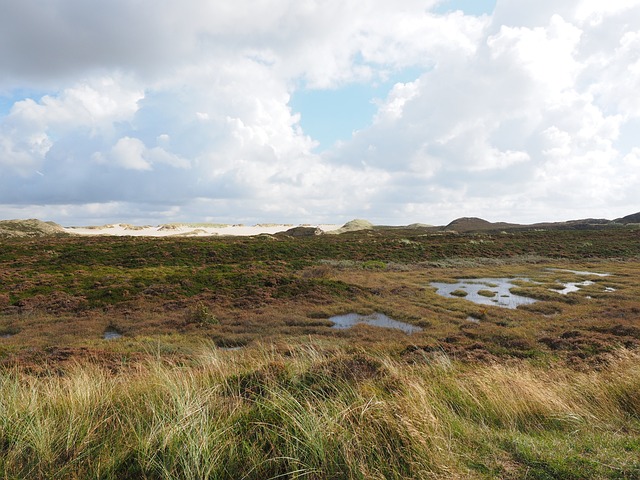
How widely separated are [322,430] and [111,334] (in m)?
16.6

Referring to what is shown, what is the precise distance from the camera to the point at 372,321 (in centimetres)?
1892

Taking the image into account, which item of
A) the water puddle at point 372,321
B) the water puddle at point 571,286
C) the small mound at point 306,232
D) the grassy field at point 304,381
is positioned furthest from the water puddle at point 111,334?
the small mound at point 306,232

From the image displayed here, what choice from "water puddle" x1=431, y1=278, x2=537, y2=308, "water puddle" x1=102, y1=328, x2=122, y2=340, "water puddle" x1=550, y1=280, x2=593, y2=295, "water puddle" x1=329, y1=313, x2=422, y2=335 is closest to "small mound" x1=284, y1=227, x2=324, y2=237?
"water puddle" x1=431, y1=278, x2=537, y2=308

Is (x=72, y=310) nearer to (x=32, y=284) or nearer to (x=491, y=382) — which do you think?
(x=32, y=284)

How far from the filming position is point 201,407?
499 centimetres

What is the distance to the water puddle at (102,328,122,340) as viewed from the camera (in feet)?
52.6

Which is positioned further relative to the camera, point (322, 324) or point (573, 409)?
point (322, 324)

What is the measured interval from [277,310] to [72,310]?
42.2ft

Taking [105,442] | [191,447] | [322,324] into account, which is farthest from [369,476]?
[322,324]

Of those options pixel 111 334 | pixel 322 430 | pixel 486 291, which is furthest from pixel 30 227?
pixel 322 430

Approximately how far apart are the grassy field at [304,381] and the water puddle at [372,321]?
0.65 meters

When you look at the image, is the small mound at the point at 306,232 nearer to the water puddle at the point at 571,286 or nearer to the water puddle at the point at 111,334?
the water puddle at the point at 571,286

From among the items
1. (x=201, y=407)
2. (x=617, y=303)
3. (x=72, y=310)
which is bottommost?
(x=72, y=310)

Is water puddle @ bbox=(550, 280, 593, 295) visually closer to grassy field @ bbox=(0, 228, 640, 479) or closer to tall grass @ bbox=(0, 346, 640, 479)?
grassy field @ bbox=(0, 228, 640, 479)
